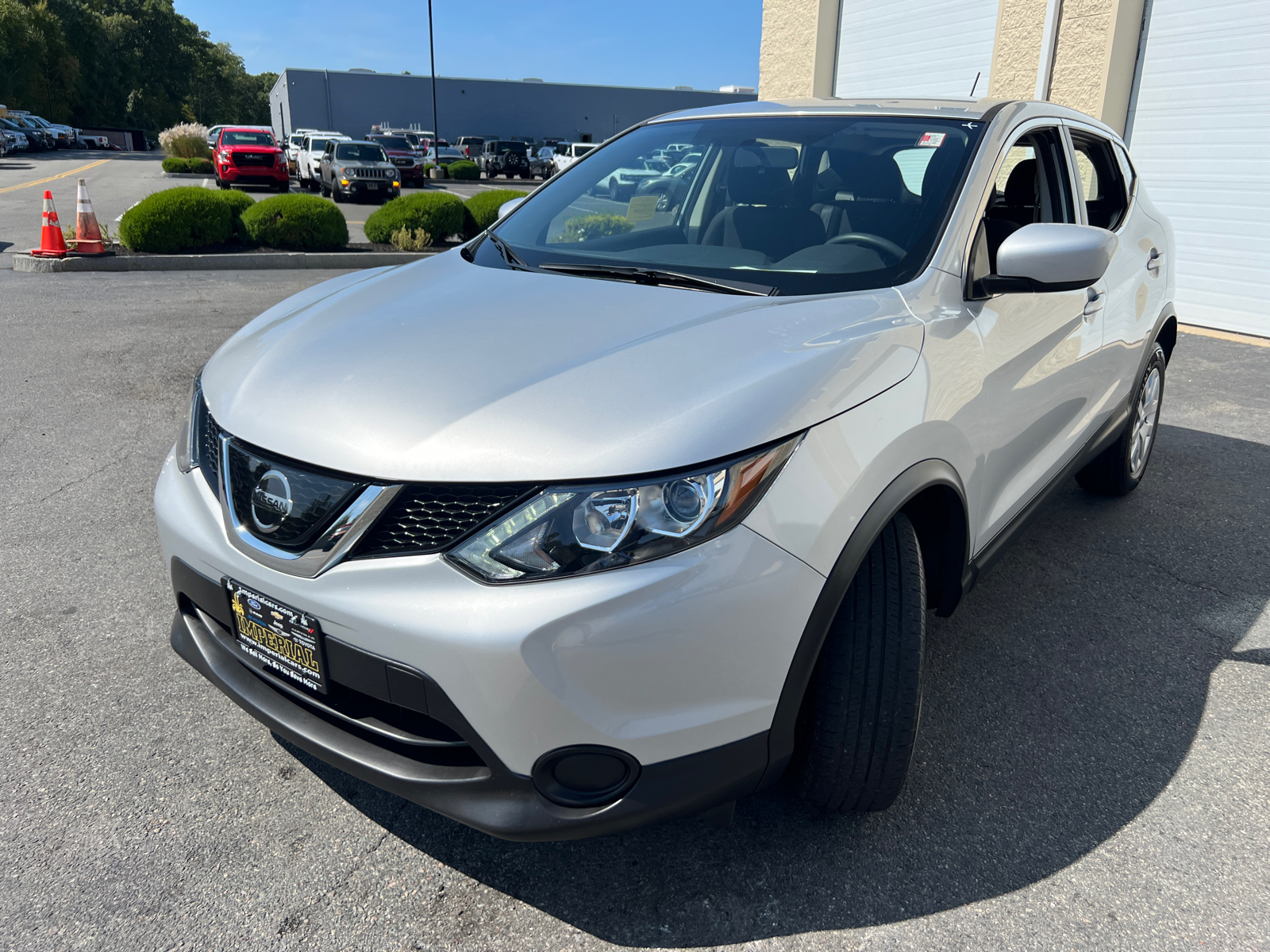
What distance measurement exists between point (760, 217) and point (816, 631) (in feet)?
4.85

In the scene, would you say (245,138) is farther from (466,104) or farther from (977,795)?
(466,104)

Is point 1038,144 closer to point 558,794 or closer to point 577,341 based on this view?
point 577,341

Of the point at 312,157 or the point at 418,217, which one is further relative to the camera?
the point at 312,157

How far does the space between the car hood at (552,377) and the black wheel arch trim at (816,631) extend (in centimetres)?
24

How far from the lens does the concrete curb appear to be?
405 inches

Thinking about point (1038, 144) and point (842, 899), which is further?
point (1038, 144)

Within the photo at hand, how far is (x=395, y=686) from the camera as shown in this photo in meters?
1.69

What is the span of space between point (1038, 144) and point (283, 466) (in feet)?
8.79

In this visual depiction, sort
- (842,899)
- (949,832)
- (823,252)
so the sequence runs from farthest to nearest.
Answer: (823,252)
(949,832)
(842,899)

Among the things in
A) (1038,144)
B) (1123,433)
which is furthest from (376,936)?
(1123,433)

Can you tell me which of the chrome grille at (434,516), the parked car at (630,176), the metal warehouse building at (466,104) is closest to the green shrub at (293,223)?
the parked car at (630,176)

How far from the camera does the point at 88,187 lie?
2364 cm

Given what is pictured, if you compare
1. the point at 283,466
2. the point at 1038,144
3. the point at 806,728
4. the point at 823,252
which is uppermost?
the point at 1038,144

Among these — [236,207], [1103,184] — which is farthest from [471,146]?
[1103,184]
